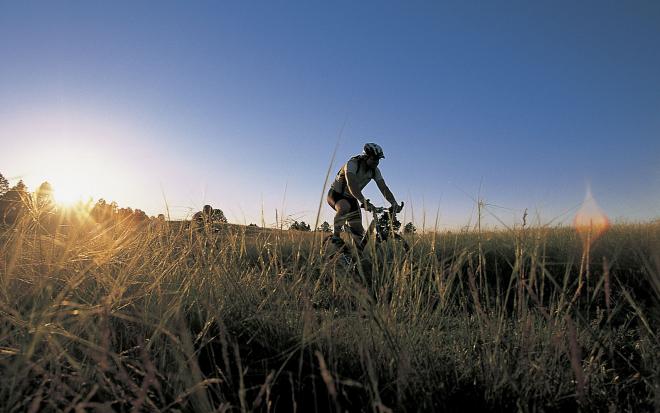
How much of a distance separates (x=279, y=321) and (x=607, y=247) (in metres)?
6.00

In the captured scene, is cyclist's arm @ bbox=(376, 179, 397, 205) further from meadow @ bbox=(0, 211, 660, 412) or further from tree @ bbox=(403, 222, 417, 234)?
meadow @ bbox=(0, 211, 660, 412)

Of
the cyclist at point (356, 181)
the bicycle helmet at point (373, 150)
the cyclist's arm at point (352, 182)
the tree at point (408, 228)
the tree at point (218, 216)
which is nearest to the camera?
the tree at point (408, 228)

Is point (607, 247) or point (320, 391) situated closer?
Answer: point (320, 391)

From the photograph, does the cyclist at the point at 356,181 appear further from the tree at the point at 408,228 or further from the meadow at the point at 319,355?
the meadow at the point at 319,355

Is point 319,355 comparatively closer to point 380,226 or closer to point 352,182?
point 380,226

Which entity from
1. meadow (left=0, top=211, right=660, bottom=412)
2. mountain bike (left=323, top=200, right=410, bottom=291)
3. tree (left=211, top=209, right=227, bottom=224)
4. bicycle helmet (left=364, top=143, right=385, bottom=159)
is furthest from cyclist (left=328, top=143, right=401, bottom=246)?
meadow (left=0, top=211, right=660, bottom=412)

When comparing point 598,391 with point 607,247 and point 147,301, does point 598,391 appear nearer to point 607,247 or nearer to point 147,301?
point 147,301

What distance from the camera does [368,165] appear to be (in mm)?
4859

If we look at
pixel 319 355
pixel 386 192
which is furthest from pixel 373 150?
pixel 319 355

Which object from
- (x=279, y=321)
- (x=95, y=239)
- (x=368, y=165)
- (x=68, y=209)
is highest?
(x=368, y=165)

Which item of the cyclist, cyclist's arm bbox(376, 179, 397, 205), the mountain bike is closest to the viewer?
the mountain bike

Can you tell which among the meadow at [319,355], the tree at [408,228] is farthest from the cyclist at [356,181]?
the meadow at [319,355]

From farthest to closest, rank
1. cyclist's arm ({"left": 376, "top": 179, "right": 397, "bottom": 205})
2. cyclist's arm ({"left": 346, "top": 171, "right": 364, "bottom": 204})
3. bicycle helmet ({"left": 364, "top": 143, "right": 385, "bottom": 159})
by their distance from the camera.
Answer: cyclist's arm ({"left": 376, "top": 179, "right": 397, "bottom": 205}) → bicycle helmet ({"left": 364, "top": 143, "right": 385, "bottom": 159}) → cyclist's arm ({"left": 346, "top": 171, "right": 364, "bottom": 204})

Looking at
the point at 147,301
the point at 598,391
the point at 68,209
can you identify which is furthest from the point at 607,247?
the point at 68,209
